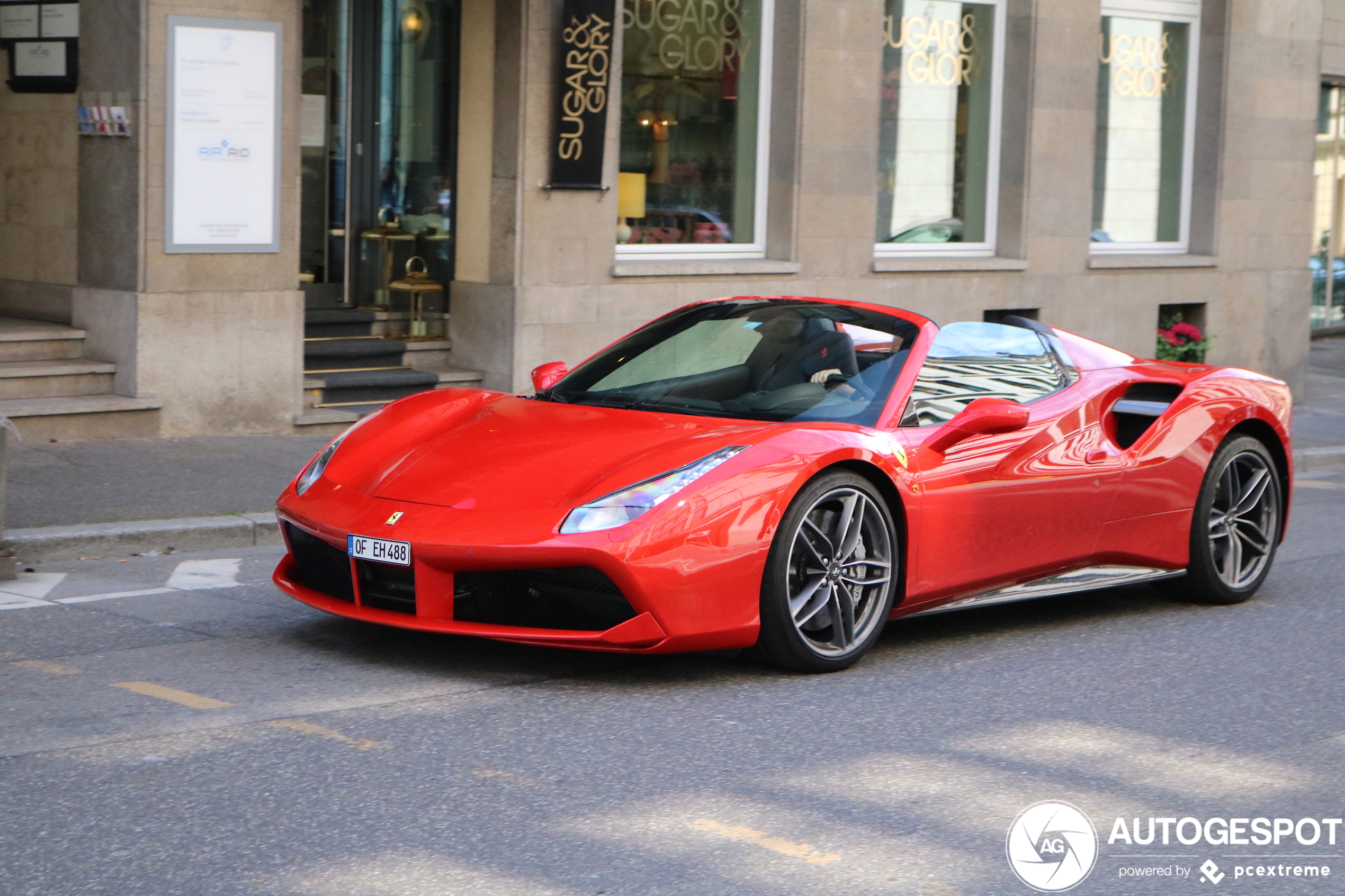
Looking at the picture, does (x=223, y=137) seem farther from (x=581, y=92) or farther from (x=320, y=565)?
(x=320, y=565)

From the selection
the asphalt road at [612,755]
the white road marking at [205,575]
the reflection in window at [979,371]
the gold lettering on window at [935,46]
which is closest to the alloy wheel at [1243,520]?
the asphalt road at [612,755]

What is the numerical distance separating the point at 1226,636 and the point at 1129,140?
11.6 metres

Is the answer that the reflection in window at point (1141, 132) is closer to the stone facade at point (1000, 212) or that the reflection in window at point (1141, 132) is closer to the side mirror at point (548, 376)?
the stone facade at point (1000, 212)

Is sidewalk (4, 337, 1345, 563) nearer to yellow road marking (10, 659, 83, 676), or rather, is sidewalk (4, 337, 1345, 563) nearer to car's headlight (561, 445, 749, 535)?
yellow road marking (10, 659, 83, 676)

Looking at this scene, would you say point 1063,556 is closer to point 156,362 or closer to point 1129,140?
point 156,362

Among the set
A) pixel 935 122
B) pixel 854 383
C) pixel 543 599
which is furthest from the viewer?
pixel 935 122

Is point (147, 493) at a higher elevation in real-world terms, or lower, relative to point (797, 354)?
lower

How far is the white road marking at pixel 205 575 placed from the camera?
23.7 feet

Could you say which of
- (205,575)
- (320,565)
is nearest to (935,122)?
(205,575)

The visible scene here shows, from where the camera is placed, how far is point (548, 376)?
273 inches

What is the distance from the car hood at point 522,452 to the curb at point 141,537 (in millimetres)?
2288

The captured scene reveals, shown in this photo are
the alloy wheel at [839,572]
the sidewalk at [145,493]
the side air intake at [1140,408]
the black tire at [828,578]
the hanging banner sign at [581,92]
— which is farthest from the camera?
the hanging banner sign at [581,92]

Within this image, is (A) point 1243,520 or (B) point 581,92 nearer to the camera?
(A) point 1243,520

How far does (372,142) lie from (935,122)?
5320 mm
